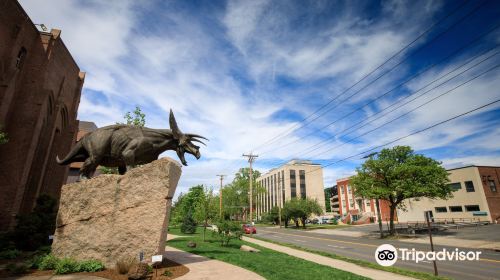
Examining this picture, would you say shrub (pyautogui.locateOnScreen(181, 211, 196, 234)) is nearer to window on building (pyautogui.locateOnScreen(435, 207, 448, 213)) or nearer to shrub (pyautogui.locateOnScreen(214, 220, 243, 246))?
shrub (pyautogui.locateOnScreen(214, 220, 243, 246))

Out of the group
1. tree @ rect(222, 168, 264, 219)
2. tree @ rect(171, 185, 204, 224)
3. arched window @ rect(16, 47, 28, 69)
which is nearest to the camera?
arched window @ rect(16, 47, 28, 69)

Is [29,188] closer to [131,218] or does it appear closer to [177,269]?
[131,218]

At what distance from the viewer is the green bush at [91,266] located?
316 inches

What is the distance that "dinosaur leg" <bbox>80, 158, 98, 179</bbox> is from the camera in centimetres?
960

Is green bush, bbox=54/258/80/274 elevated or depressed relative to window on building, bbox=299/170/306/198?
depressed

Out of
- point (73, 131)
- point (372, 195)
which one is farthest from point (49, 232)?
point (372, 195)

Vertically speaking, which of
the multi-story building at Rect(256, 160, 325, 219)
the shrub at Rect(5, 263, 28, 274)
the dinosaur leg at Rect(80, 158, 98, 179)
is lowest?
the shrub at Rect(5, 263, 28, 274)

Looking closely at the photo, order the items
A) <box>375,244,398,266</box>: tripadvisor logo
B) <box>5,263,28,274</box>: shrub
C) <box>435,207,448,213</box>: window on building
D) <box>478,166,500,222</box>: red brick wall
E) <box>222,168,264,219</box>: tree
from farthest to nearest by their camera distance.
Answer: <box>222,168,264,219</box>: tree → <box>435,207,448,213</box>: window on building → <box>478,166,500,222</box>: red brick wall → <box>375,244,398,266</box>: tripadvisor logo → <box>5,263,28,274</box>: shrub

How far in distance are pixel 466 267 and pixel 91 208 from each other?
1731cm

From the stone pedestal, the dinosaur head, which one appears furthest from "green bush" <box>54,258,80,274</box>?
the dinosaur head

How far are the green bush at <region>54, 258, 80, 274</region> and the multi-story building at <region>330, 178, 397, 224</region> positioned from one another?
54737 millimetres

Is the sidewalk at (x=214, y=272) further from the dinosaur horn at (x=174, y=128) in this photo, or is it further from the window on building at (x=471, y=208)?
the window on building at (x=471, y=208)

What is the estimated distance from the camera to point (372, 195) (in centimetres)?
2897

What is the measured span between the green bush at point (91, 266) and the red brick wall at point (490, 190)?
55.2 metres
